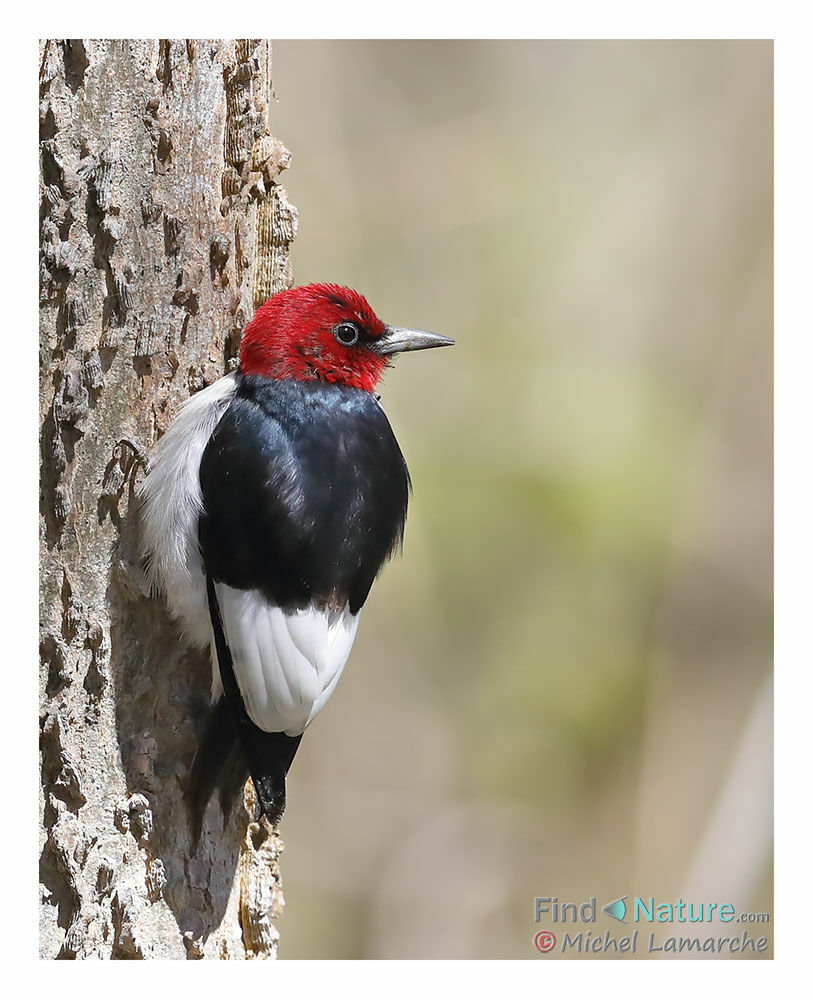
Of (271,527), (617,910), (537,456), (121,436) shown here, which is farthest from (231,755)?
(537,456)

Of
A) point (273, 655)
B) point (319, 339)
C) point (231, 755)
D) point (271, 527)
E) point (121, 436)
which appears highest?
point (319, 339)

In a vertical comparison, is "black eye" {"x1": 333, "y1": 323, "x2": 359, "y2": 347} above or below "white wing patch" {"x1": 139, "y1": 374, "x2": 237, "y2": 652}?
above

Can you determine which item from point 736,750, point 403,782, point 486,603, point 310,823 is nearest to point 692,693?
point 736,750

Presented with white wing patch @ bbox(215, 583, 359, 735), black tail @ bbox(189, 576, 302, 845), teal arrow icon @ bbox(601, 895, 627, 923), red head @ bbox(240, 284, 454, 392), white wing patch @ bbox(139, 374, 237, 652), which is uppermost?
red head @ bbox(240, 284, 454, 392)

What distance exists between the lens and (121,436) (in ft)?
7.45

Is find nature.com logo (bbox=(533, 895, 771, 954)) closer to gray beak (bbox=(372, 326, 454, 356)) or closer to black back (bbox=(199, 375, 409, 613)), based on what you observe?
black back (bbox=(199, 375, 409, 613))

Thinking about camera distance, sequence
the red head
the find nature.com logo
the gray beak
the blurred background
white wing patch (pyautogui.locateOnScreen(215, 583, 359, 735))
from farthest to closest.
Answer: the blurred background, the find nature.com logo, the gray beak, the red head, white wing patch (pyautogui.locateOnScreen(215, 583, 359, 735))

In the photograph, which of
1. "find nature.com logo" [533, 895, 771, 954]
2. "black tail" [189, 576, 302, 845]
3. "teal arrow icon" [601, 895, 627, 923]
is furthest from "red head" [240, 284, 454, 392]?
"teal arrow icon" [601, 895, 627, 923]

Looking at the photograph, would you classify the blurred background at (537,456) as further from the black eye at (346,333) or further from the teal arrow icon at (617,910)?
the black eye at (346,333)

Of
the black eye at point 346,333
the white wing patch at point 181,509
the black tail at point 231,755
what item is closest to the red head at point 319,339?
the black eye at point 346,333

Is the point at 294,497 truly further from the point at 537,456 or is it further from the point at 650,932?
the point at 537,456

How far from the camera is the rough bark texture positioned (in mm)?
2197

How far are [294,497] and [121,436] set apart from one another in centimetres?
43

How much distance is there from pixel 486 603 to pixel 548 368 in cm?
105
